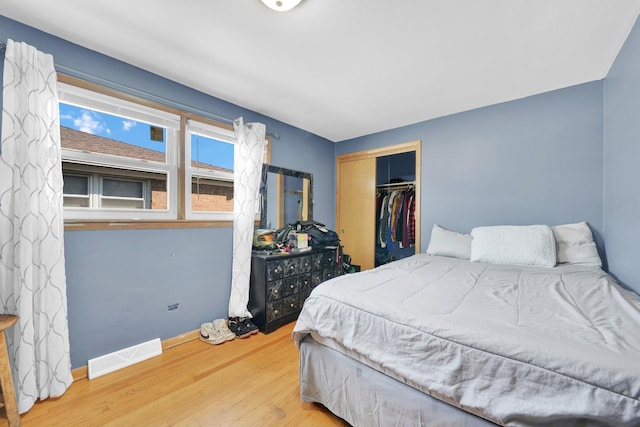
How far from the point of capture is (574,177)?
7.52 feet

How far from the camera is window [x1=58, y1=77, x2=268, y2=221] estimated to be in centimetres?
183

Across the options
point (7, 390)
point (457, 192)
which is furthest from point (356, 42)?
point (7, 390)

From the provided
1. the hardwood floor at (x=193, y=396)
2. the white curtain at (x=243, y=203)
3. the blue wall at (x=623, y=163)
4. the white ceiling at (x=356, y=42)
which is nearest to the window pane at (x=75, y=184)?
the white ceiling at (x=356, y=42)

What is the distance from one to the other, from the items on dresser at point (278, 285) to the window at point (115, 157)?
99 cm

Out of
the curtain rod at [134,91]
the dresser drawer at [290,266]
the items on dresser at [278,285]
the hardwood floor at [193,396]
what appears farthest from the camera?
the dresser drawer at [290,266]

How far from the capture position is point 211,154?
8.44ft

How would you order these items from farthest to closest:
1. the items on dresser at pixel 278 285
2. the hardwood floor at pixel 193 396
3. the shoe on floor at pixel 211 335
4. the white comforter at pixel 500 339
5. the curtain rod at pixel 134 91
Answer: the items on dresser at pixel 278 285, the shoe on floor at pixel 211 335, the curtain rod at pixel 134 91, the hardwood floor at pixel 193 396, the white comforter at pixel 500 339

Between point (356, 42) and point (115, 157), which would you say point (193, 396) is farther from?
point (356, 42)

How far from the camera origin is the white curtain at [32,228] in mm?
1457

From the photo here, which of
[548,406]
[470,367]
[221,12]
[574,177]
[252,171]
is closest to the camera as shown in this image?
[548,406]

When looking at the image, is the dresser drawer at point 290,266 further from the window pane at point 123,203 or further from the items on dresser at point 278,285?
the window pane at point 123,203

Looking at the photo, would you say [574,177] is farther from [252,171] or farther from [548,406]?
[252,171]

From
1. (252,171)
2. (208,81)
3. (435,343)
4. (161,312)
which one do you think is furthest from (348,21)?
(161,312)

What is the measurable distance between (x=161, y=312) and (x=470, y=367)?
2300 mm
